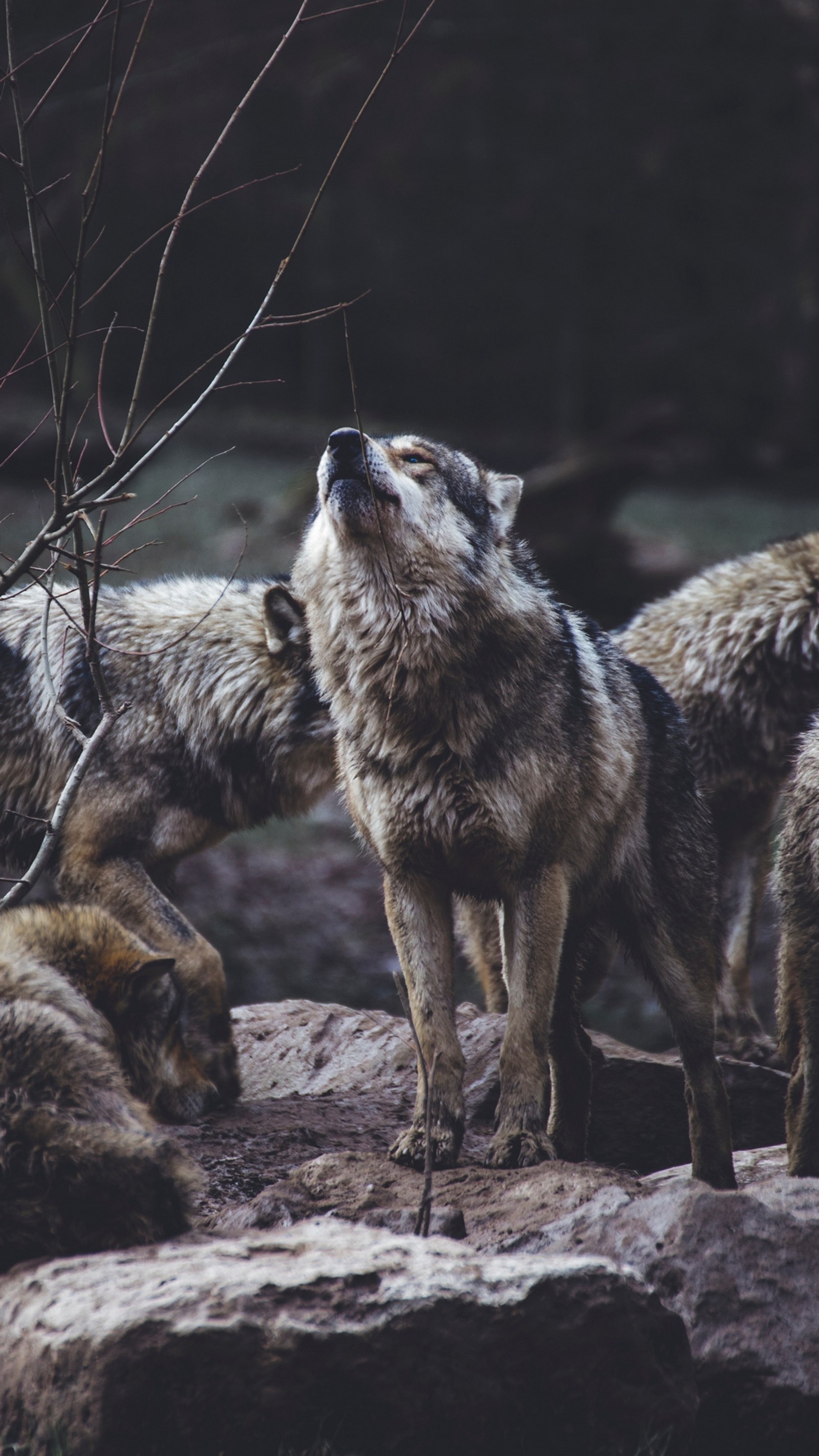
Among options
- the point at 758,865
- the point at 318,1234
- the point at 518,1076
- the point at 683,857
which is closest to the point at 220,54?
the point at 758,865

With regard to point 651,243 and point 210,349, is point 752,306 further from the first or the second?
point 210,349

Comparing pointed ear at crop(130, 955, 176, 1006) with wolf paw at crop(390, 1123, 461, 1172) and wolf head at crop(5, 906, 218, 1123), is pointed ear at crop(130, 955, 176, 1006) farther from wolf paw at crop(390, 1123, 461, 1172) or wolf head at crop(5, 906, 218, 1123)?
wolf paw at crop(390, 1123, 461, 1172)

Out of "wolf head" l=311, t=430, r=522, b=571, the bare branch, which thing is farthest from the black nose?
the bare branch

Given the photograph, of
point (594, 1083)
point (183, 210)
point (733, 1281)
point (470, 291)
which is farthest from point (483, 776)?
point (470, 291)

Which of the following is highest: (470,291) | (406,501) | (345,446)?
(470,291)

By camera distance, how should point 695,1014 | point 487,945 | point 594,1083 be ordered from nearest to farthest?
1. point 695,1014
2. point 594,1083
3. point 487,945

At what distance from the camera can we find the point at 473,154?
21.2 meters

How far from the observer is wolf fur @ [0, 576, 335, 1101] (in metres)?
5.31

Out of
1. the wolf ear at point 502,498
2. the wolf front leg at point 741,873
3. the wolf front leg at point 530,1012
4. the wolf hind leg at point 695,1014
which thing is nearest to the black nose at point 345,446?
the wolf ear at point 502,498

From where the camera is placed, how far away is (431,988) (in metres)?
4.09

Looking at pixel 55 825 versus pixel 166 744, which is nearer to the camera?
pixel 55 825

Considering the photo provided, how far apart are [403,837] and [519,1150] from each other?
1.06 m

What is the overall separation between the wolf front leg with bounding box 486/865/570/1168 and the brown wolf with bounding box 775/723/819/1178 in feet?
2.55

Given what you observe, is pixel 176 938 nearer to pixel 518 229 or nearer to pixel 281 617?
pixel 281 617
